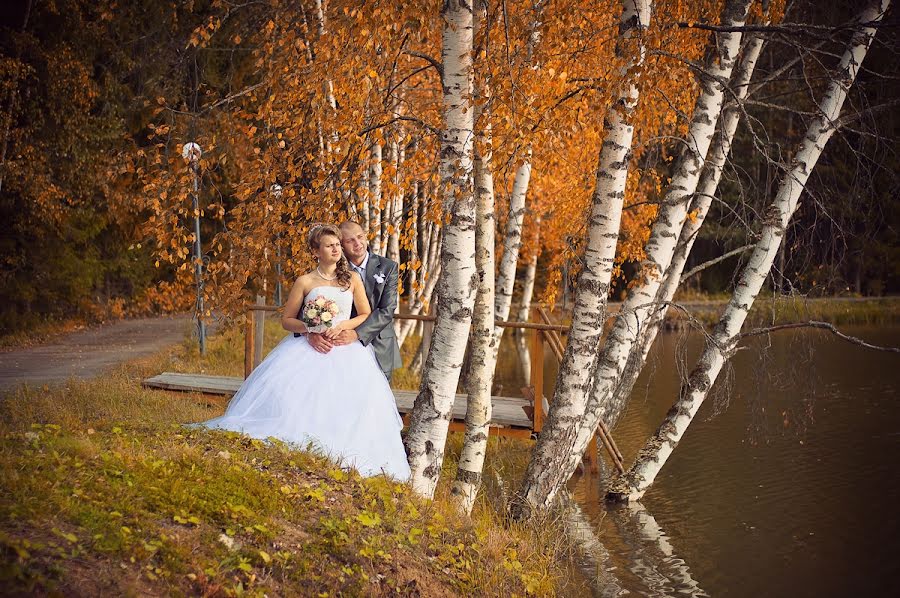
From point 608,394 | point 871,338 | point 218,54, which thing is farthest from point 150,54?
point 871,338

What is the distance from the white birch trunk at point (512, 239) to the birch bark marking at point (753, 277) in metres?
1.92

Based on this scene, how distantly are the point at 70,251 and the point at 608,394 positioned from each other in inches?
635

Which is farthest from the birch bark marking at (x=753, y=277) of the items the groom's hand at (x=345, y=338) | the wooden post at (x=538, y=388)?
the groom's hand at (x=345, y=338)

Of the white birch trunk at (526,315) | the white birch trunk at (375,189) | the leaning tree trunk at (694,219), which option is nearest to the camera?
the leaning tree trunk at (694,219)

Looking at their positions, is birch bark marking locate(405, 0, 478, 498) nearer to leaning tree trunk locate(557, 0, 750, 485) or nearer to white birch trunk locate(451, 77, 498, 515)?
white birch trunk locate(451, 77, 498, 515)

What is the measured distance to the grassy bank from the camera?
398 cm

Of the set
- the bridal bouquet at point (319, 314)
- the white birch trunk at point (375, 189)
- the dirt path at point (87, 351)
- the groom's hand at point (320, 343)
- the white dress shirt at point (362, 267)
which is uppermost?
the white birch trunk at point (375, 189)

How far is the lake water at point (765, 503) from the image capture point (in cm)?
693

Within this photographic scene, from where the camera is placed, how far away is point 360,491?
555 centimetres

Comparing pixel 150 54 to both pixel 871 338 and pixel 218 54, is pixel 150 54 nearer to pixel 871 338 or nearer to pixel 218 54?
pixel 218 54

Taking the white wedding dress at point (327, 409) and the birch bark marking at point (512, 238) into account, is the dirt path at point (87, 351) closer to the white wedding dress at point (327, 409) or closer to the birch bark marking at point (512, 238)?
the white wedding dress at point (327, 409)

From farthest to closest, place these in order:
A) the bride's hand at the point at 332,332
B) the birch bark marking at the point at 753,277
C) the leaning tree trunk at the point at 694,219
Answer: the leaning tree trunk at the point at 694,219, the birch bark marking at the point at 753,277, the bride's hand at the point at 332,332

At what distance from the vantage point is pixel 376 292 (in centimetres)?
721

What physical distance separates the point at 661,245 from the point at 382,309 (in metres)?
2.55
